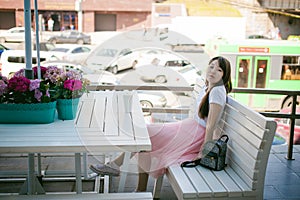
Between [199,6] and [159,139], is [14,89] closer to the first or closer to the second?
[159,139]

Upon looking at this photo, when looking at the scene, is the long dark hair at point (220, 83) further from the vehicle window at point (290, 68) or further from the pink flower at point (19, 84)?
the vehicle window at point (290, 68)

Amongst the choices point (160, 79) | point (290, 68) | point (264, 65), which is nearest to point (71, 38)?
point (264, 65)

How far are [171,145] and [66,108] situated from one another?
60 cm

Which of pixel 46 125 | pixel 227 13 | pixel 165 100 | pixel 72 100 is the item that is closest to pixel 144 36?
pixel 165 100

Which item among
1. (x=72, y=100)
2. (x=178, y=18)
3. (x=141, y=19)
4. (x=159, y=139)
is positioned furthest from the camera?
(x=141, y=19)

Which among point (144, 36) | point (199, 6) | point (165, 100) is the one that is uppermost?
point (199, 6)

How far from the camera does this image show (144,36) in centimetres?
286

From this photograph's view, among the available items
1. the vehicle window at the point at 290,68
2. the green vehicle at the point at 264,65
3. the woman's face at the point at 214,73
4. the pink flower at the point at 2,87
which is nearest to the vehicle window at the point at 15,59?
the green vehicle at the point at 264,65

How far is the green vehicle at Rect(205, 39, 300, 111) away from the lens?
8.23 metres

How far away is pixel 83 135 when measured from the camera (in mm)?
1678

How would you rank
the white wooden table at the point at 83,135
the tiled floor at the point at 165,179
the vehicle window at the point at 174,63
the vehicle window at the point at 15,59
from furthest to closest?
the vehicle window at the point at 15,59, the vehicle window at the point at 174,63, the tiled floor at the point at 165,179, the white wooden table at the point at 83,135

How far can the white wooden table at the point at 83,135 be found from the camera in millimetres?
1547

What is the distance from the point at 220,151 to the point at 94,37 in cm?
1556

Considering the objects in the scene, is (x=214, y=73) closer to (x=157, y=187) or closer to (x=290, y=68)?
(x=157, y=187)
